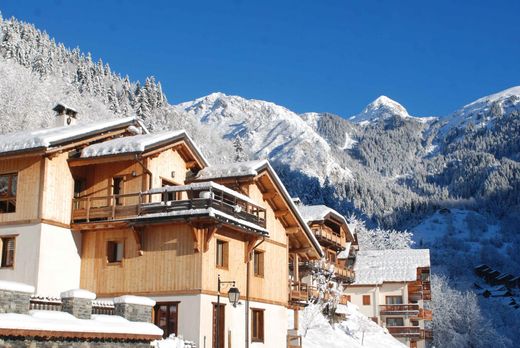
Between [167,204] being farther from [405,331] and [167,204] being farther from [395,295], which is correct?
[395,295]

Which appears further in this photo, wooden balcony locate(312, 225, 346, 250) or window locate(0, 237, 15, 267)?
wooden balcony locate(312, 225, 346, 250)

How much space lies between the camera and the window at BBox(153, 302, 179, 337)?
3081cm

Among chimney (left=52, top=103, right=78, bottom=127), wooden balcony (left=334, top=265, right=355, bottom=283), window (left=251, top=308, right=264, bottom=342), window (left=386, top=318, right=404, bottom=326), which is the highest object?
chimney (left=52, top=103, right=78, bottom=127)

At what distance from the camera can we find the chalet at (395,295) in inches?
2955

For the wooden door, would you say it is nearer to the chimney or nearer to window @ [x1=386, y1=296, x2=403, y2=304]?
the chimney

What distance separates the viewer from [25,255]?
101ft

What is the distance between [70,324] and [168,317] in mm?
11551

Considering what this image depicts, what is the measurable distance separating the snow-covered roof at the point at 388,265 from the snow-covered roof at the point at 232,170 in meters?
42.9

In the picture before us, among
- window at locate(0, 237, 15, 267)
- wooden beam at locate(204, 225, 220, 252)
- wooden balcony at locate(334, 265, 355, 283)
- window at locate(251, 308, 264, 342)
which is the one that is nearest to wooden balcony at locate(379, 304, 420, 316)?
wooden balcony at locate(334, 265, 355, 283)

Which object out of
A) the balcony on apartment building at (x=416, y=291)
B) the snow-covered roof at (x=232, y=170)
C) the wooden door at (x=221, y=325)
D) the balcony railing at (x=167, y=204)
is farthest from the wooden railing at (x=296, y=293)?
the balcony on apartment building at (x=416, y=291)

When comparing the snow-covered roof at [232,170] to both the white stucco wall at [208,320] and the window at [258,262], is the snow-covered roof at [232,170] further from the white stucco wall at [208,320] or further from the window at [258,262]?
the white stucco wall at [208,320]

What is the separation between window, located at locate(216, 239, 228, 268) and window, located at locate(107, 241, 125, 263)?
4052 millimetres

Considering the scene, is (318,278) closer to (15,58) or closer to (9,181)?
(9,181)

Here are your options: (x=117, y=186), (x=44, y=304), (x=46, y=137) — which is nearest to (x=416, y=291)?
(x=117, y=186)
